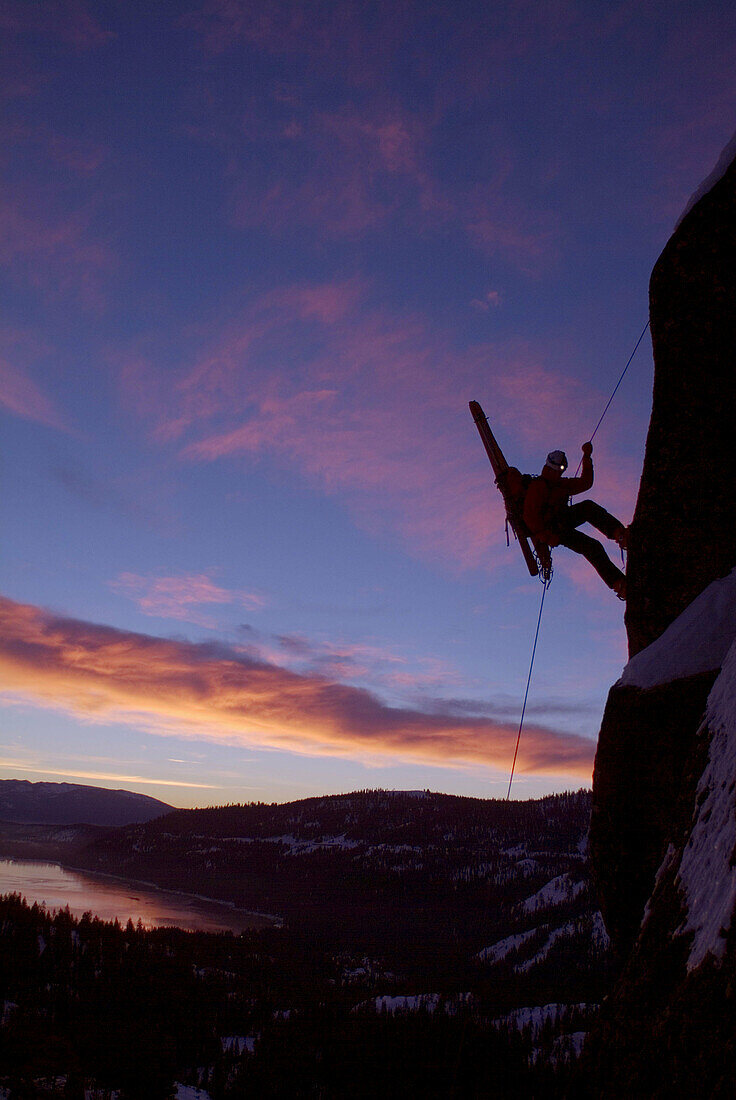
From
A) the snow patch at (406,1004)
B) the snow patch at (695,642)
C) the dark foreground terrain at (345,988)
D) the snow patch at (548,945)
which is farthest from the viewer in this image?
the snow patch at (548,945)

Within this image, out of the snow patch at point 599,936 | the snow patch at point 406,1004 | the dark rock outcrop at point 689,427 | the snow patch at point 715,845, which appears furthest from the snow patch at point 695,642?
the snow patch at point 599,936

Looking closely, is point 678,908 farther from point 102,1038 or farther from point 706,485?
point 102,1038

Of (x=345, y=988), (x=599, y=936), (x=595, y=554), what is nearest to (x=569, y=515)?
(x=595, y=554)

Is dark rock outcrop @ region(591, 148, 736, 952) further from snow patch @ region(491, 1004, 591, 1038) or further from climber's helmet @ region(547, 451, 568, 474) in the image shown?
snow patch @ region(491, 1004, 591, 1038)

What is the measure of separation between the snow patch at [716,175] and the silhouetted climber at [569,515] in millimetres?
3574

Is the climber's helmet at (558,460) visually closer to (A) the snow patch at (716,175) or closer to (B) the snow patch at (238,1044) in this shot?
(A) the snow patch at (716,175)

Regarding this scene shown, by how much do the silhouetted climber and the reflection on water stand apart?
1356 inches

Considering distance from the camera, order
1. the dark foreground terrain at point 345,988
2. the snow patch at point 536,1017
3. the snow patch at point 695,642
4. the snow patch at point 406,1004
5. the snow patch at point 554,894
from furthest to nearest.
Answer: the snow patch at point 554,894
the snow patch at point 406,1004
the snow patch at point 536,1017
the dark foreground terrain at point 345,988
the snow patch at point 695,642

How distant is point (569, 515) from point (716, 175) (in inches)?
197

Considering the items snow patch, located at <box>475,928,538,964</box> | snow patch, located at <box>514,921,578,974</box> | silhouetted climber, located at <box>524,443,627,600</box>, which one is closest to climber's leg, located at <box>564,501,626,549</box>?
silhouetted climber, located at <box>524,443,627,600</box>

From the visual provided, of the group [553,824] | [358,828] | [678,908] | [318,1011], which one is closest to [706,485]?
[678,908]

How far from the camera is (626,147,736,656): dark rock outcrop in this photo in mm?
7512

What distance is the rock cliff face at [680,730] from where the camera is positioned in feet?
10.3

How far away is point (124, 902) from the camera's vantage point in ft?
160
